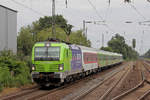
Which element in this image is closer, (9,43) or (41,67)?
(41,67)

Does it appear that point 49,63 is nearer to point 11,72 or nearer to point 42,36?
point 11,72

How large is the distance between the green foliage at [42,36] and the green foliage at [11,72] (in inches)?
173

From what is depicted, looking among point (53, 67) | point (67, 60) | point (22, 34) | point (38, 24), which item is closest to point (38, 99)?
point (53, 67)

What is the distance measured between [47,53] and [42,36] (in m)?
29.0

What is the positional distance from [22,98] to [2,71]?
16.4 ft

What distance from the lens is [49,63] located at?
1664 centimetres

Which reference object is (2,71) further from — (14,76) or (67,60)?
(67,60)

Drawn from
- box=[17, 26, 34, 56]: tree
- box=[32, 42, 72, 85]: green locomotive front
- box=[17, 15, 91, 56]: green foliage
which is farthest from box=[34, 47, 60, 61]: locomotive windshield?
box=[17, 26, 34, 56]: tree

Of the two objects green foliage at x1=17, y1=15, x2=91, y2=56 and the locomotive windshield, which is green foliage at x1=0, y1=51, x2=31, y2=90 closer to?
→ the locomotive windshield

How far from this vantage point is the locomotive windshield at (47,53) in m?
16.8

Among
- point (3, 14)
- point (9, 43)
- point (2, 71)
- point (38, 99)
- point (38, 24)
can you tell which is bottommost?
point (38, 99)

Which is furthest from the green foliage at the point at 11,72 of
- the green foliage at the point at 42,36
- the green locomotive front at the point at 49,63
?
the green foliage at the point at 42,36

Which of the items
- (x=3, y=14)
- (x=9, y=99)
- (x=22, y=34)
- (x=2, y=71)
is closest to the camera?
(x=9, y=99)

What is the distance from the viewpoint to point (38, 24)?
255 feet
